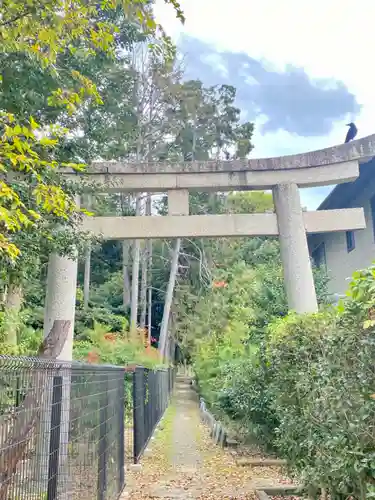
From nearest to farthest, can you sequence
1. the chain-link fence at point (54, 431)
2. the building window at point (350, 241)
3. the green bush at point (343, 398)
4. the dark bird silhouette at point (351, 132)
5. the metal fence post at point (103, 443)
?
the chain-link fence at point (54, 431)
the green bush at point (343, 398)
the metal fence post at point (103, 443)
the dark bird silhouette at point (351, 132)
the building window at point (350, 241)

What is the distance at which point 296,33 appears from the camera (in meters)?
6.47

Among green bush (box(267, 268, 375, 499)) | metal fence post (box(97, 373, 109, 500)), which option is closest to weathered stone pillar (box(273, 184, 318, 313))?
green bush (box(267, 268, 375, 499))

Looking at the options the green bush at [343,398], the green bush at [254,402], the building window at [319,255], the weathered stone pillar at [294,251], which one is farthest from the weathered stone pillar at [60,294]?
the building window at [319,255]

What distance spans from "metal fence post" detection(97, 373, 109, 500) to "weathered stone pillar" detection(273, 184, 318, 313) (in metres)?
4.11

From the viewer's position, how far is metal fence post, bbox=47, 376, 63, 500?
7.88 ft

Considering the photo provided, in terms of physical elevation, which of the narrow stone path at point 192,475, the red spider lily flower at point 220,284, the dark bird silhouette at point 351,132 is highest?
the dark bird silhouette at point 351,132

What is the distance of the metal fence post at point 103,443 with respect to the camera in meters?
3.72

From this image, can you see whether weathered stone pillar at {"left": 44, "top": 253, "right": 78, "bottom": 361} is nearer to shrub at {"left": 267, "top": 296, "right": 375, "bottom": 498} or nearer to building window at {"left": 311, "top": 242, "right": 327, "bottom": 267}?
shrub at {"left": 267, "top": 296, "right": 375, "bottom": 498}

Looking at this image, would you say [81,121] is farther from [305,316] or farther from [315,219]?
[305,316]

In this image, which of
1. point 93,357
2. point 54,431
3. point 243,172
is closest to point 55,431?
point 54,431

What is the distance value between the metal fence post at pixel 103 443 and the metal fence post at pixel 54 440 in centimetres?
132

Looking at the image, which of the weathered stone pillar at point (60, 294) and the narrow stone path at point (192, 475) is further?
the weathered stone pillar at point (60, 294)

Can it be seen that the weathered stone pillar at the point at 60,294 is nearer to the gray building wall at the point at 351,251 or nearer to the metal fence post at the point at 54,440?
the metal fence post at the point at 54,440

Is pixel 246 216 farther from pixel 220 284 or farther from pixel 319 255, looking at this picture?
pixel 220 284
